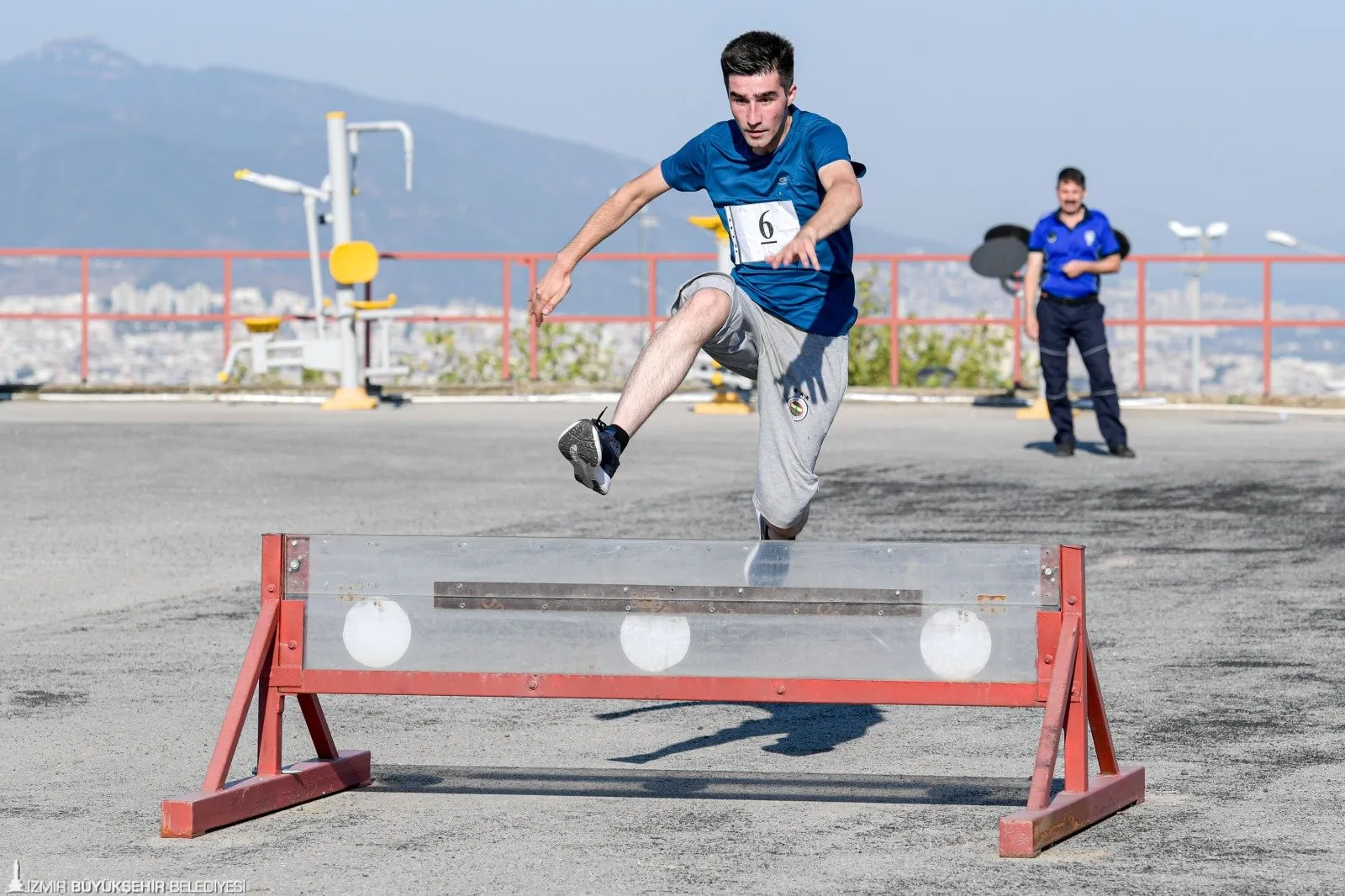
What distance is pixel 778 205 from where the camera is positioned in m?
6.08

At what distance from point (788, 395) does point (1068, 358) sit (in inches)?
380

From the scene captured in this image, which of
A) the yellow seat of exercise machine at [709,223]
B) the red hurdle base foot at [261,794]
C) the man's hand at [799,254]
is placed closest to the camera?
the red hurdle base foot at [261,794]

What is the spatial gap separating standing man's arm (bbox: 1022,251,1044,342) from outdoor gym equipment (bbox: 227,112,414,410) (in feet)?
24.7

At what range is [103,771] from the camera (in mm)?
5613

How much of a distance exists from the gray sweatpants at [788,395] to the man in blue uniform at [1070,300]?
9093mm

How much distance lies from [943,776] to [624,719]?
1348mm

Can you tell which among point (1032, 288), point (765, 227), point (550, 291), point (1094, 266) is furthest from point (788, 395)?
point (1032, 288)

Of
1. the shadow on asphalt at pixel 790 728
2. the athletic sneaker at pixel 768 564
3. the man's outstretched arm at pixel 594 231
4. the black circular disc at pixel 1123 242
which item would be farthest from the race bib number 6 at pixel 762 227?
the black circular disc at pixel 1123 242

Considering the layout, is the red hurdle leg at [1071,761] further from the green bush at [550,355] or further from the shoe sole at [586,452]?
the green bush at [550,355]

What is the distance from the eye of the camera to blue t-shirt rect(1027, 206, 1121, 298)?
49.0 ft

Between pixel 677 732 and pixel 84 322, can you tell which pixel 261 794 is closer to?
pixel 677 732

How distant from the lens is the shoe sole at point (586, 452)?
554 centimetres

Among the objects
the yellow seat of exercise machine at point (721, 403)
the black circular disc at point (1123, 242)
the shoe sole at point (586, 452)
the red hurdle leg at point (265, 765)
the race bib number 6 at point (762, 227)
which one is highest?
the black circular disc at point (1123, 242)

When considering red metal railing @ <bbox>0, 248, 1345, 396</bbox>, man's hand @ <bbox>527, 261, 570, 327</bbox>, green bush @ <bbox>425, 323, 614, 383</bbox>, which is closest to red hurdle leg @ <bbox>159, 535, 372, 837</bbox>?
man's hand @ <bbox>527, 261, 570, 327</bbox>
